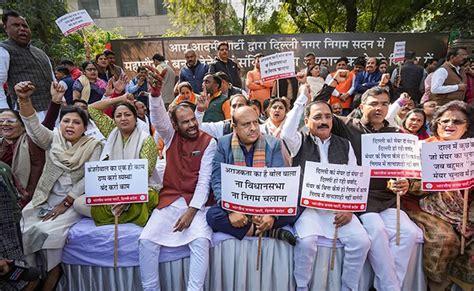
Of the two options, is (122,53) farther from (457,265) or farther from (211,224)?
(457,265)

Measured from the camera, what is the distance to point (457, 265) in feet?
7.91

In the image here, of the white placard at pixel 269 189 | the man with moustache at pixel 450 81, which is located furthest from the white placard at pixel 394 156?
the man with moustache at pixel 450 81

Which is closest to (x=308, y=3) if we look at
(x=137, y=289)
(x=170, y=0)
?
(x=170, y=0)

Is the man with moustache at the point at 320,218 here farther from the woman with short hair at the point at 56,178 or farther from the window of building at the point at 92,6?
the window of building at the point at 92,6

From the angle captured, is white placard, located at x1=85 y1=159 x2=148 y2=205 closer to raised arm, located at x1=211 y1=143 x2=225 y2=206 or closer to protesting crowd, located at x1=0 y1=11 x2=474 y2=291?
protesting crowd, located at x1=0 y1=11 x2=474 y2=291

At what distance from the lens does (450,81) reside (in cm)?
546

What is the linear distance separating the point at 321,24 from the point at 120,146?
1302 cm

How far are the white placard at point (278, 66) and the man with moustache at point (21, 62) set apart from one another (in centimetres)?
281

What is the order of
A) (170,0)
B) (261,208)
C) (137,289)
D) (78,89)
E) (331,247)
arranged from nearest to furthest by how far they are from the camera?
(261,208) → (331,247) → (137,289) → (78,89) → (170,0)

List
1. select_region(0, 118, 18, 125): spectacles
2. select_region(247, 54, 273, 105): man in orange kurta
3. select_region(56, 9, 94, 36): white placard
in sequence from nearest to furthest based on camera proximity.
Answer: select_region(0, 118, 18, 125): spectacles, select_region(56, 9, 94, 36): white placard, select_region(247, 54, 273, 105): man in orange kurta

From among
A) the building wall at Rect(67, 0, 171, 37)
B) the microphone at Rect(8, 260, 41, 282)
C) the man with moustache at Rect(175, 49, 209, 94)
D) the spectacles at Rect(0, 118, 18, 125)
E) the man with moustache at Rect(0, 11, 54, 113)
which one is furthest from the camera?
the building wall at Rect(67, 0, 171, 37)

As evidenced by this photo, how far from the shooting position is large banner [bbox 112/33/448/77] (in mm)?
8688

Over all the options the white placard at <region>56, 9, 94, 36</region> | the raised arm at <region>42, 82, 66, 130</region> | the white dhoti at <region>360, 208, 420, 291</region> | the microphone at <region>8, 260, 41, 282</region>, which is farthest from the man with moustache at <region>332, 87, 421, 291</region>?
the white placard at <region>56, 9, 94, 36</region>

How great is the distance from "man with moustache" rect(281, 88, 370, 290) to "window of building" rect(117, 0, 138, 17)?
27.8m
